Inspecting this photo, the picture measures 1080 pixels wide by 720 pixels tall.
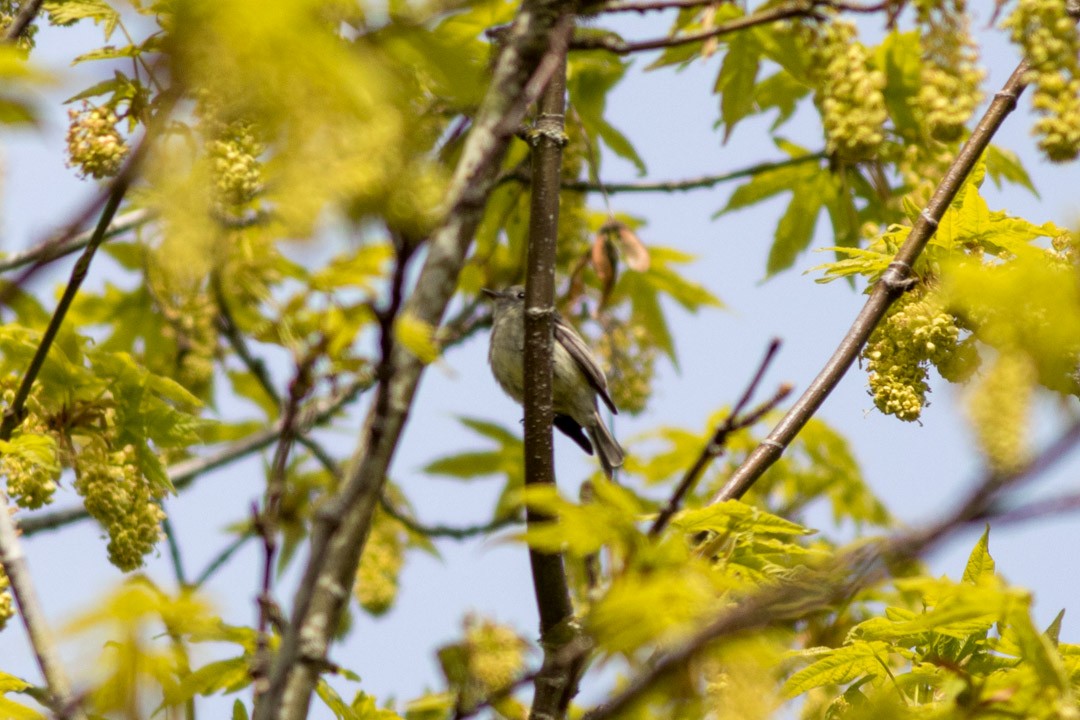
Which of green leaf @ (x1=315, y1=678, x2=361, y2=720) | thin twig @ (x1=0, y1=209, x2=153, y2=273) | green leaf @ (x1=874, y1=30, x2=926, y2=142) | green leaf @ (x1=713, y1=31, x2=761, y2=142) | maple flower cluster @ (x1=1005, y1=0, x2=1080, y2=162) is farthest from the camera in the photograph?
green leaf @ (x1=874, y1=30, x2=926, y2=142)

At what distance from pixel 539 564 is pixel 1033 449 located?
2.27 meters

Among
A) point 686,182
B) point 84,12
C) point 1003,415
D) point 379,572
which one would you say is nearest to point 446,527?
point 379,572

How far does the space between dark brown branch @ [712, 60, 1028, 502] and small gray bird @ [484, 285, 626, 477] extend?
3.58 meters

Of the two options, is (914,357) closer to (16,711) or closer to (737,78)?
(737,78)

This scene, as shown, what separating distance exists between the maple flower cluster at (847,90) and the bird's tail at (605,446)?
4.00 metres

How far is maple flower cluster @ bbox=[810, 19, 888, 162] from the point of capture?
403 cm

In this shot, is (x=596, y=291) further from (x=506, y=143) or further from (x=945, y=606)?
(x=506, y=143)

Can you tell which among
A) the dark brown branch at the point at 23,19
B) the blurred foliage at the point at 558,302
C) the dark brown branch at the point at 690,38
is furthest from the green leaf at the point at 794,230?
the dark brown branch at the point at 23,19

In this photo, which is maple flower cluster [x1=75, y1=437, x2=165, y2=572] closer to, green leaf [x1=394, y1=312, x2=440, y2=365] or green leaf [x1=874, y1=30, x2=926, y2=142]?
green leaf [x1=394, y1=312, x2=440, y2=365]

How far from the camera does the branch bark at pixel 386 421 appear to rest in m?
1.73

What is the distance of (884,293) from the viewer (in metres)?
3.41

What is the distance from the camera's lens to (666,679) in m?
1.70

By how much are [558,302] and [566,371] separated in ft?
2.49

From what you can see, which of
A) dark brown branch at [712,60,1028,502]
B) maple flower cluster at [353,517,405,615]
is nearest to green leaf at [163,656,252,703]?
dark brown branch at [712,60,1028,502]
